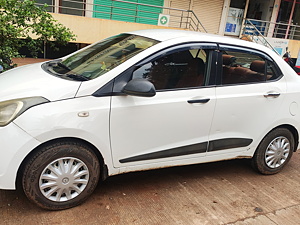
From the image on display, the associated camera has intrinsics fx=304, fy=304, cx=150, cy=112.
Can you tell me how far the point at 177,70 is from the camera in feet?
10.6

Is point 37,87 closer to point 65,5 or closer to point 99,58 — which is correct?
point 99,58

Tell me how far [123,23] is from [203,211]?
9.43 m

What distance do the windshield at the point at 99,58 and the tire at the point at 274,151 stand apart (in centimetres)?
195

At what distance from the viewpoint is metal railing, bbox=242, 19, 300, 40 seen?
1577 cm

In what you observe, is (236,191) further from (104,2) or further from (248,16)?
(248,16)

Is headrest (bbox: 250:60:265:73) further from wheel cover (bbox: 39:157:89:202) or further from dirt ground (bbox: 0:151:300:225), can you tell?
wheel cover (bbox: 39:157:89:202)

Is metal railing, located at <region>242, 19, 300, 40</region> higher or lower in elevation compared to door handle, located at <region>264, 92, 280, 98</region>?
higher

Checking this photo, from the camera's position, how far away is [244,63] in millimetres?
3711

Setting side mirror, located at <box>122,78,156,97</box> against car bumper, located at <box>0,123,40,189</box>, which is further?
side mirror, located at <box>122,78,156,97</box>

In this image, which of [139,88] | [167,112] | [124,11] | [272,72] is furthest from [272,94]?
[124,11]

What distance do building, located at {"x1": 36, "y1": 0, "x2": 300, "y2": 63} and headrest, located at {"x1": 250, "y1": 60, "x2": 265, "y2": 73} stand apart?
7473mm

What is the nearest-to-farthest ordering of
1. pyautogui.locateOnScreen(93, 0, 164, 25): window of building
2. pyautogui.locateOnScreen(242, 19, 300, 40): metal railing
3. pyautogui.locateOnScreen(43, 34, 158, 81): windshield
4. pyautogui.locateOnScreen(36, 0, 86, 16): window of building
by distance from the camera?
pyautogui.locateOnScreen(43, 34, 158, 81): windshield
pyautogui.locateOnScreen(36, 0, 86, 16): window of building
pyautogui.locateOnScreen(93, 0, 164, 25): window of building
pyautogui.locateOnScreen(242, 19, 300, 40): metal railing

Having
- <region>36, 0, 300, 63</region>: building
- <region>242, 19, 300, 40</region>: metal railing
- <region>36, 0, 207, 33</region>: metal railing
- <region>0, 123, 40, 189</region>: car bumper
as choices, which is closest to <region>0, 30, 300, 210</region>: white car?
<region>0, 123, 40, 189</region>: car bumper

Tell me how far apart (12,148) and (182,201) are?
1790mm
